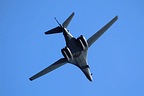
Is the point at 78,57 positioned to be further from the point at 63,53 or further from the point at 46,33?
the point at 46,33

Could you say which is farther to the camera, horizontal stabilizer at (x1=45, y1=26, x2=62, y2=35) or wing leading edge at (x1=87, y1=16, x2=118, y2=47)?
wing leading edge at (x1=87, y1=16, x2=118, y2=47)

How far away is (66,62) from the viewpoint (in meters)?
54.6

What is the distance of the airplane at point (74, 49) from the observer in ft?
168

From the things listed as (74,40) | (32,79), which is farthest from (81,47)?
(32,79)

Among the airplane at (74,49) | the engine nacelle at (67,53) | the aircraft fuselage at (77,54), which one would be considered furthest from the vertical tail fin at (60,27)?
the engine nacelle at (67,53)

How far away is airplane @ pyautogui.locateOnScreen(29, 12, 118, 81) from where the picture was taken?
51.3 m

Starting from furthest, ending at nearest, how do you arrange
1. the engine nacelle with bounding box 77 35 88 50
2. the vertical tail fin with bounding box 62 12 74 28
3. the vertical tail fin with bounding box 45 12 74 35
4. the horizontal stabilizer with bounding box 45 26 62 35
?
1. the vertical tail fin with bounding box 62 12 74 28
2. the horizontal stabilizer with bounding box 45 26 62 35
3. the vertical tail fin with bounding box 45 12 74 35
4. the engine nacelle with bounding box 77 35 88 50

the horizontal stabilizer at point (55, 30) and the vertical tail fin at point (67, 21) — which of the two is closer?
the horizontal stabilizer at point (55, 30)

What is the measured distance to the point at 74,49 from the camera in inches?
2060

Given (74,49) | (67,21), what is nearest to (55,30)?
(67,21)

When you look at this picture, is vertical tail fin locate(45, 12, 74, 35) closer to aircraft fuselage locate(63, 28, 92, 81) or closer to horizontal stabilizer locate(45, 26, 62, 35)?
horizontal stabilizer locate(45, 26, 62, 35)

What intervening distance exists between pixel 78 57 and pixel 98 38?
5460 mm

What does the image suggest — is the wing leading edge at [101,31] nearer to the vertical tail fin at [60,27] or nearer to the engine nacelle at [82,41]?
the engine nacelle at [82,41]

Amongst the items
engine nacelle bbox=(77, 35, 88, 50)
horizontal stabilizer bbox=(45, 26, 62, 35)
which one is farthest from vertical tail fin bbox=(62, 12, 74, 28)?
engine nacelle bbox=(77, 35, 88, 50)
